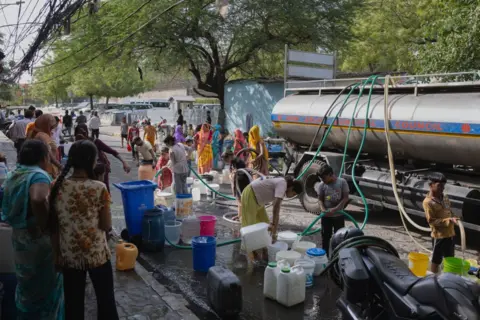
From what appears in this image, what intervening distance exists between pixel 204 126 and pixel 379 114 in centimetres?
563

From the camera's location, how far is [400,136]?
26.0 feet

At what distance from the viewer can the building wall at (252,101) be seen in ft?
64.8

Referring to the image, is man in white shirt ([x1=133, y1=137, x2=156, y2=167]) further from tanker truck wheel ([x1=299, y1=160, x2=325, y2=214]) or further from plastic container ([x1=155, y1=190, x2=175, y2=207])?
tanker truck wheel ([x1=299, y1=160, x2=325, y2=214])

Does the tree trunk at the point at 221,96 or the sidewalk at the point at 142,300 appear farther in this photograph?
the tree trunk at the point at 221,96

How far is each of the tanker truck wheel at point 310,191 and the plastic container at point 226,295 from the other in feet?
16.3

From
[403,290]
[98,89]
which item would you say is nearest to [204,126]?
[403,290]

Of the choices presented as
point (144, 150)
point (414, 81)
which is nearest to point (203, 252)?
point (144, 150)

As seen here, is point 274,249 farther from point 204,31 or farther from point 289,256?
point 204,31

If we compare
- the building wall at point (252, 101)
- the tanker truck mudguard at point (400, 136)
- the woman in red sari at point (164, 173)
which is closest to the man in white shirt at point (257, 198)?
the tanker truck mudguard at point (400, 136)

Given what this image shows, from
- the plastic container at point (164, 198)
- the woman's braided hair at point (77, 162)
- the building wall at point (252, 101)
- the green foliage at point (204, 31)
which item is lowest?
the plastic container at point (164, 198)


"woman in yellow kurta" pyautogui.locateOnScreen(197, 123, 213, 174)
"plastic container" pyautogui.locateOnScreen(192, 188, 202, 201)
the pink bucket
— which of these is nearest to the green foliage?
"woman in yellow kurta" pyautogui.locateOnScreen(197, 123, 213, 174)

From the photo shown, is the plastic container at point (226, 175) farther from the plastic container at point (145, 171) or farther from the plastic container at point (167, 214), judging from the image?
the plastic container at point (167, 214)

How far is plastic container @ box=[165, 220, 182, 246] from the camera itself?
7.12 m

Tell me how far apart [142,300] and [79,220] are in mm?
1926
